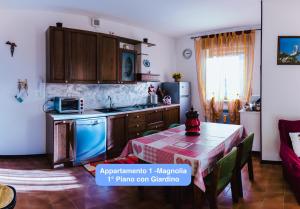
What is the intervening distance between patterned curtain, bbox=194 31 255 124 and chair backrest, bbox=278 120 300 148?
1.64 m

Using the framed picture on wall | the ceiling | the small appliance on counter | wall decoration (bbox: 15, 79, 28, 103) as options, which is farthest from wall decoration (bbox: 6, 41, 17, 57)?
the framed picture on wall

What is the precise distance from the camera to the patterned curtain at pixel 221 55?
15.8 feet

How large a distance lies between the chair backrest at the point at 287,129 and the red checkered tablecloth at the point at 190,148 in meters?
0.91

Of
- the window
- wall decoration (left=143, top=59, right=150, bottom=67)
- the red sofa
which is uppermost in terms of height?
wall decoration (left=143, top=59, right=150, bottom=67)

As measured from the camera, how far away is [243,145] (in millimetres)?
2291

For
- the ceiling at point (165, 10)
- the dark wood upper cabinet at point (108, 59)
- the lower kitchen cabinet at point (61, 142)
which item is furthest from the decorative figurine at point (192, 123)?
the dark wood upper cabinet at point (108, 59)

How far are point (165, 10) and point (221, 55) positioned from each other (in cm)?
195

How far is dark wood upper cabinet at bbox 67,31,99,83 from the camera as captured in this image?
3.62m

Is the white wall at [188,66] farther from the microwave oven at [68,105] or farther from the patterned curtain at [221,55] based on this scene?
the microwave oven at [68,105]

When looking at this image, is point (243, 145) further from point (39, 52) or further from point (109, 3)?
point (39, 52)

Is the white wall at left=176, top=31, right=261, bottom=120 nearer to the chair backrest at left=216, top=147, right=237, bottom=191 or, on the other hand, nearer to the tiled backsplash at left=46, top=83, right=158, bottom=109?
the tiled backsplash at left=46, top=83, right=158, bottom=109

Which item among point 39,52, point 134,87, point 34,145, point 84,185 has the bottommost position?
point 84,185

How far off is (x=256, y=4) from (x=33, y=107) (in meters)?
4.07

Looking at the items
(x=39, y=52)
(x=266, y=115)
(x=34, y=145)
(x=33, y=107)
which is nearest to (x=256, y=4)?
(x=266, y=115)
